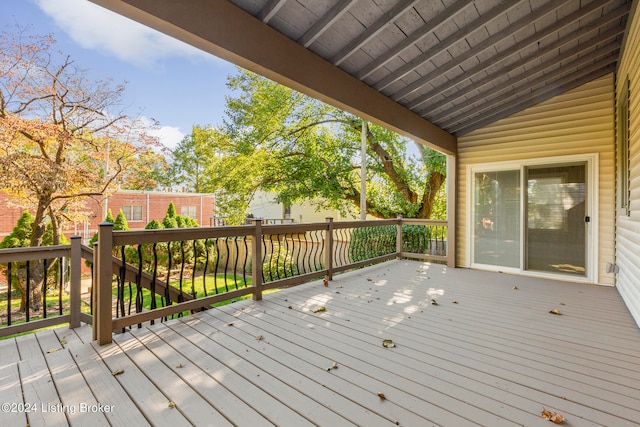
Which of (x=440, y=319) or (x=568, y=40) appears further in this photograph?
(x=568, y=40)

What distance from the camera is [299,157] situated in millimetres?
9891

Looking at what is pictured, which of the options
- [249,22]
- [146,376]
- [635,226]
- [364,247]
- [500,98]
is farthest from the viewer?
[364,247]

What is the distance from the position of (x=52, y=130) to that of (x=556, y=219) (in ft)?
31.4

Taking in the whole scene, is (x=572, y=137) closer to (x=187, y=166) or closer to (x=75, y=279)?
(x=75, y=279)

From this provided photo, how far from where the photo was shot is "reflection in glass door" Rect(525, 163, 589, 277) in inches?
192

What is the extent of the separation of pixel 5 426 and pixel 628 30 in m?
6.24

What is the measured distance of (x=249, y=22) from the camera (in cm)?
244

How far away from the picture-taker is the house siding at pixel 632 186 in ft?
9.89

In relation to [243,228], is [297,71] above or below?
above

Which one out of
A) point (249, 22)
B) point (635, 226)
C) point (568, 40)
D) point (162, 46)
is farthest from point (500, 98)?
point (162, 46)

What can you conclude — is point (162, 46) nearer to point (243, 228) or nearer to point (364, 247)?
point (364, 247)

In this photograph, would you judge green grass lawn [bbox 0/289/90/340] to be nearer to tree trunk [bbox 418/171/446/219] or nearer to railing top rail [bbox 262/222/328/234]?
railing top rail [bbox 262/222/328/234]

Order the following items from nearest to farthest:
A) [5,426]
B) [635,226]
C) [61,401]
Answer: [5,426] → [61,401] → [635,226]

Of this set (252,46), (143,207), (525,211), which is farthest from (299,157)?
(143,207)
